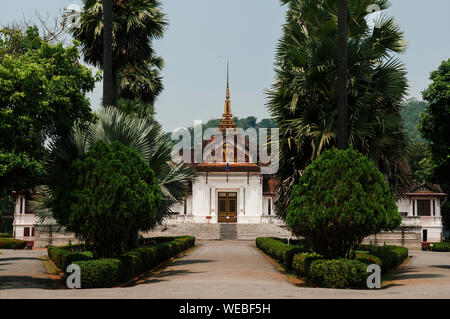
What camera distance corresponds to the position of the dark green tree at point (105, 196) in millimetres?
14242

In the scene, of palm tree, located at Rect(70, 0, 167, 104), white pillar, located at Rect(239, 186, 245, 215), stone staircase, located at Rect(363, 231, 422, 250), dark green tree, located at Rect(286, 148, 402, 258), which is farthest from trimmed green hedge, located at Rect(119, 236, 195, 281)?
white pillar, located at Rect(239, 186, 245, 215)

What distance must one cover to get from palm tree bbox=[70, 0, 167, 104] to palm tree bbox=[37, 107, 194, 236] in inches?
153

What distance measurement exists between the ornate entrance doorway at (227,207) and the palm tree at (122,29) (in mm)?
31400

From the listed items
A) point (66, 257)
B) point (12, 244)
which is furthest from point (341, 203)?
point (12, 244)

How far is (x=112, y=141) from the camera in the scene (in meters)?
16.7

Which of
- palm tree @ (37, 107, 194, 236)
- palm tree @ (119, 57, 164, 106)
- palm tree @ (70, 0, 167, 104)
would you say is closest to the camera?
palm tree @ (37, 107, 194, 236)

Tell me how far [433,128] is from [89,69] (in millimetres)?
10576

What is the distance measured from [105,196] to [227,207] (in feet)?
127

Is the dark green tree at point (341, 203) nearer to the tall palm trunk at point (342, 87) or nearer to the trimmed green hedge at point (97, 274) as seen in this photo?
the tall palm trunk at point (342, 87)

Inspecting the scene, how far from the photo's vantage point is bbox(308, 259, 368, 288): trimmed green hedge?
→ 13109 mm

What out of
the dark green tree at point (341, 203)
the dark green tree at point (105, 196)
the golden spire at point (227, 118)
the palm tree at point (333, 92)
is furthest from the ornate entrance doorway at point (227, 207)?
the dark green tree at point (341, 203)

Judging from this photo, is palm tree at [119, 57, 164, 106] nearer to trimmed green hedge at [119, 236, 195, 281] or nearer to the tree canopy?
trimmed green hedge at [119, 236, 195, 281]

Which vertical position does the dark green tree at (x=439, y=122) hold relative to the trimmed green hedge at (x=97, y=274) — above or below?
above

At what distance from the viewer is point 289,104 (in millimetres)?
18328
